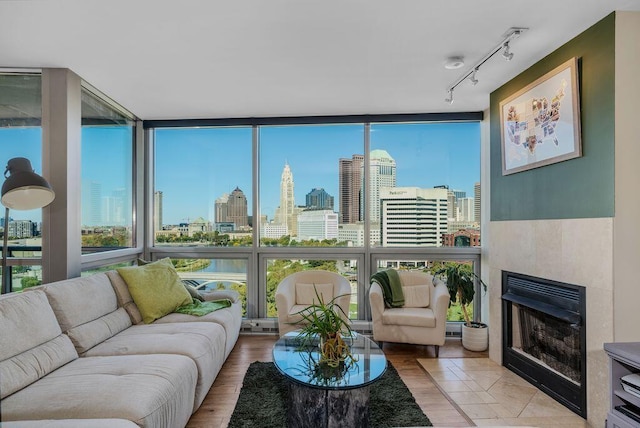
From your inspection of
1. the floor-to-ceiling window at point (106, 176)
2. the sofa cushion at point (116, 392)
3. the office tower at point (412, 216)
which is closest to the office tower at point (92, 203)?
the floor-to-ceiling window at point (106, 176)

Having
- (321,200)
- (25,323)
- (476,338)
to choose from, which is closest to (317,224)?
(321,200)

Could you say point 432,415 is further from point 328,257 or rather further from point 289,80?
point 289,80

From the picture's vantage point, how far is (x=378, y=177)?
4699 mm

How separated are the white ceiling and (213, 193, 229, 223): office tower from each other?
1.31 m

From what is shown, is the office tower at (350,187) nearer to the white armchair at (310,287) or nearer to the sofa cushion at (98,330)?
the white armchair at (310,287)

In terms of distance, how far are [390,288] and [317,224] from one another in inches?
49.4

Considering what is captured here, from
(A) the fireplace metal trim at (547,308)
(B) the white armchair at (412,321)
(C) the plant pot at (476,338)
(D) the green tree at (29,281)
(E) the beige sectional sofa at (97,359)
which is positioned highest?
(D) the green tree at (29,281)

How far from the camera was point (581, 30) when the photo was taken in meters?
2.58

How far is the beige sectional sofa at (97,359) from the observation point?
5.96 feet

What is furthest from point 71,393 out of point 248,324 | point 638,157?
point 638,157

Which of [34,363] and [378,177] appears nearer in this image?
[34,363]

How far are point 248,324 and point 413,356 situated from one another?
6.47 feet

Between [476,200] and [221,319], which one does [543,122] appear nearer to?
[476,200]

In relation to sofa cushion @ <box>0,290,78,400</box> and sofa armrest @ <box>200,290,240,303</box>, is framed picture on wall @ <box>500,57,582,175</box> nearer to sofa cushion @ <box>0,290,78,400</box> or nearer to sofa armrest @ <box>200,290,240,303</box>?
sofa armrest @ <box>200,290,240,303</box>
